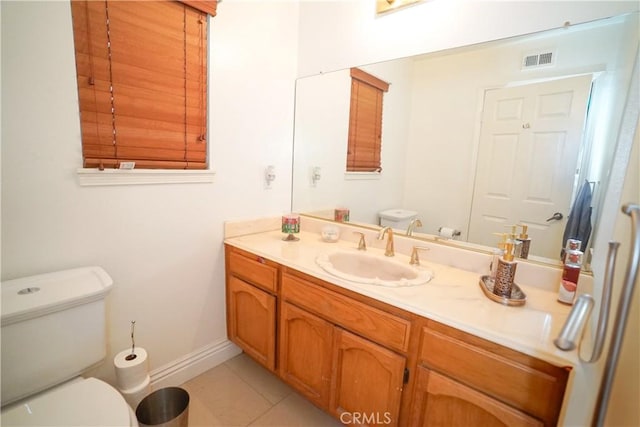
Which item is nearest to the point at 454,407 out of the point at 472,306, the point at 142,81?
the point at 472,306

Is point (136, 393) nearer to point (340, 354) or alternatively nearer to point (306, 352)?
point (306, 352)

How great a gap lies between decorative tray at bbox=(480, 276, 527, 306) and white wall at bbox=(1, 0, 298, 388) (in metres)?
1.36

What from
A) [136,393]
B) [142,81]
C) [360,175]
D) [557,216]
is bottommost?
[136,393]

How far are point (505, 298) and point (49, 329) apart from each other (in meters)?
1.63

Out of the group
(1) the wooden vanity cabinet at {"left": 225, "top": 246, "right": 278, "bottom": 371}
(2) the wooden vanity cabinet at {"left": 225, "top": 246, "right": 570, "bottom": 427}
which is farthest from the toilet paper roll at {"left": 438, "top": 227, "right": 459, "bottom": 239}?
(1) the wooden vanity cabinet at {"left": 225, "top": 246, "right": 278, "bottom": 371}

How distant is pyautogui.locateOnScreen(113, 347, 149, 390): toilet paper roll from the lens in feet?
4.09

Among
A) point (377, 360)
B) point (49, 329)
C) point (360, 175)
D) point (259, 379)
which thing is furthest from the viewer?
point (360, 175)

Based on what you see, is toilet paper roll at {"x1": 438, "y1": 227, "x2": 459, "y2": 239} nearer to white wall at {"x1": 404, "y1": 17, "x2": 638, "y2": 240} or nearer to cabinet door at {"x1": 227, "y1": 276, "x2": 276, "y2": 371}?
white wall at {"x1": 404, "y1": 17, "x2": 638, "y2": 240}

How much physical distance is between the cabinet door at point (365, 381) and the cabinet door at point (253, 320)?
430 millimetres

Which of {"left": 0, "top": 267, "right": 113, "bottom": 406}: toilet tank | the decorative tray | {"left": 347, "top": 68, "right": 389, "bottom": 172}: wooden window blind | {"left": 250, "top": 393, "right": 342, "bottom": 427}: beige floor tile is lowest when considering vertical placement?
{"left": 250, "top": 393, "right": 342, "bottom": 427}: beige floor tile

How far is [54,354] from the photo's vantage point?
3.39ft

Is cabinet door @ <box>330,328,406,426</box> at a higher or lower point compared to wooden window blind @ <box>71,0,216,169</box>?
lower

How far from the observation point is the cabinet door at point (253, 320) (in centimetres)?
156

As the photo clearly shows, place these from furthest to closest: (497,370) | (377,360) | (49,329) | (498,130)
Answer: (498,130)
(377,360)
(49,329)
(497,370)
